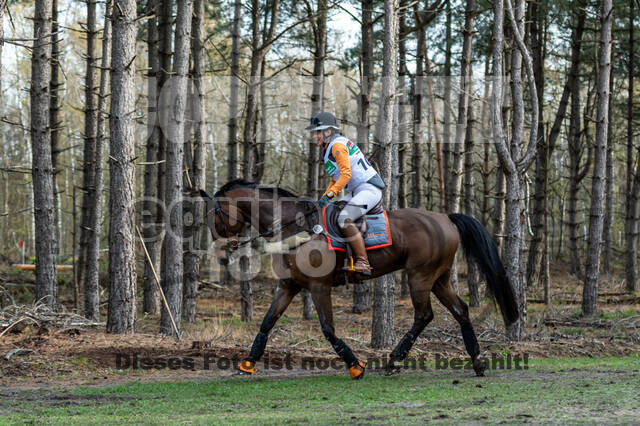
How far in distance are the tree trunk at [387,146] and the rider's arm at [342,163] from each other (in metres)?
2.74

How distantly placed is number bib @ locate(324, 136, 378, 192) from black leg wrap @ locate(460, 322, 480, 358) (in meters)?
2.37

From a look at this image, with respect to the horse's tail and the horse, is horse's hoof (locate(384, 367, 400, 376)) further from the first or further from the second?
the horse's tail

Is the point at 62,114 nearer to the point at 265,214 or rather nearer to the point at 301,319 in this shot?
the point at 301,319

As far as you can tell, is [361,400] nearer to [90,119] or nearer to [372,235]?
[372,235]

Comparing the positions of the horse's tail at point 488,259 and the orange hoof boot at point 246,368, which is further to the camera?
the horse's tail at point 488,259

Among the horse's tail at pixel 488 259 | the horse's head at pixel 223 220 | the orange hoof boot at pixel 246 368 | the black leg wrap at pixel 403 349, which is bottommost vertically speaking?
the orange hoof boot at pixel 246 368

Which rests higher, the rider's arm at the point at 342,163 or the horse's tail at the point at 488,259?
the rider's arm at the point at 342,163

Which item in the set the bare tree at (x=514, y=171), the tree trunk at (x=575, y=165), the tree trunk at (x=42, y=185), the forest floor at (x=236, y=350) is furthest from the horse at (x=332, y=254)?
the tree trunk at (x=575, y=165)

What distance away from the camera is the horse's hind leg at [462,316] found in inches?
340

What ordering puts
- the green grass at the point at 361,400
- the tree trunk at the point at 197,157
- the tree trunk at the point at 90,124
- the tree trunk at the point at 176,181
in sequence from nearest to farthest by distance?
the green grass at the point at 361,400
the tree trunk at the point at 176,181
the tree trunk at the point at 90,124
the tree trunk at the point at 197,157

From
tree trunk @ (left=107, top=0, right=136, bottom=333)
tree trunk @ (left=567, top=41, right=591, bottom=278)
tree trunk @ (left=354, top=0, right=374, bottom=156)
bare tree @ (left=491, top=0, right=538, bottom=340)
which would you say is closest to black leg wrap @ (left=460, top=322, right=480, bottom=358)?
bare tree @ (left=491, top=0, right=538, bottom=340)

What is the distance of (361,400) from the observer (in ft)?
22.9

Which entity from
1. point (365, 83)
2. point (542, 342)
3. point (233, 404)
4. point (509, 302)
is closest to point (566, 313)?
point (542, 342)

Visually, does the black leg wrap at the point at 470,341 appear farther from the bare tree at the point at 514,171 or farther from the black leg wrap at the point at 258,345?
the bare tree at the point at 514,171
